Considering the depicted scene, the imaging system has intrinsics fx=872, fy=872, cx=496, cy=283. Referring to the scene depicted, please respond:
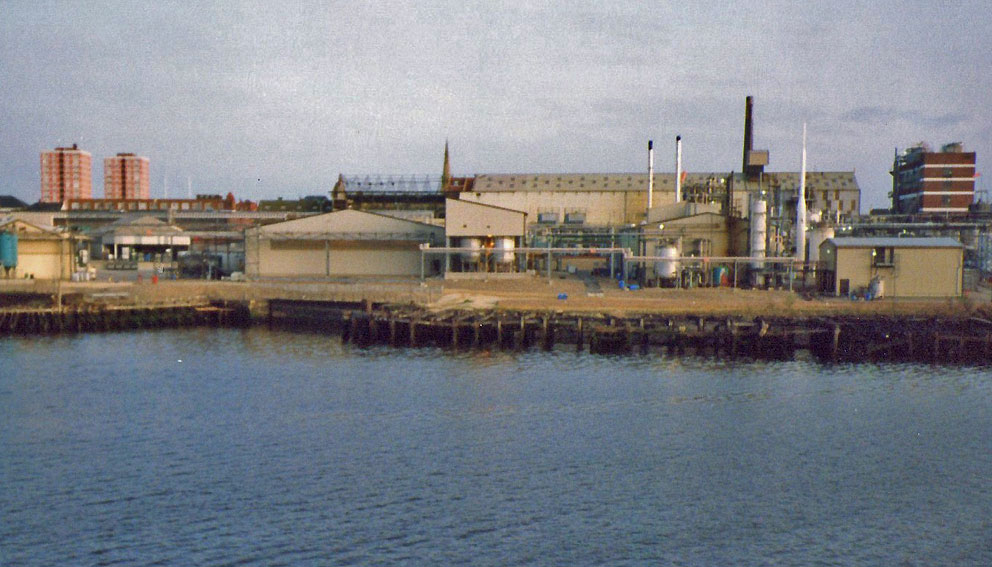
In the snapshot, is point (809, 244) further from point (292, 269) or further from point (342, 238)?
point (292, 269)

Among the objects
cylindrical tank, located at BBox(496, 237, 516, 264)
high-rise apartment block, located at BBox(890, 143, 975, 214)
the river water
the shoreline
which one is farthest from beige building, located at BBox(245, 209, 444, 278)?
high-rise apartment block, located at BBox(890, 143, 975, 214)

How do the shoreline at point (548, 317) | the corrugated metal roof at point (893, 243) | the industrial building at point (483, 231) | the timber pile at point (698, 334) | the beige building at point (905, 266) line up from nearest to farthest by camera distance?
the timber pile at point (698, 334) < the shoreline at point (548, 317) < the beige building at point (905, 266) < the corrugated metal roof at point (893, 243) < the industrial building at point (483, 231)

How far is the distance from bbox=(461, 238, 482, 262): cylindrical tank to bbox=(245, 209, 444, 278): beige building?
15.6ft

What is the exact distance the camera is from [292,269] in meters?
74.4

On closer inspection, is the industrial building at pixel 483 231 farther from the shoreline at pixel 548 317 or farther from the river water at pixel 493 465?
the river water at pixel 493 465

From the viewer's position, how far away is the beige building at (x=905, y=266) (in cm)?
5538

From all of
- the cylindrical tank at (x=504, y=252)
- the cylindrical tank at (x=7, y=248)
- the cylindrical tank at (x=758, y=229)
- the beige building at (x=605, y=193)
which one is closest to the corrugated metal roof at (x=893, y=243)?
the cylindrical tank at (x=758, y=229)

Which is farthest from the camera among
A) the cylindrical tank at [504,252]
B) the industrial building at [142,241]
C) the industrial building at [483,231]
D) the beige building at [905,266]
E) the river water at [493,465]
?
the industrial building at [142,241]

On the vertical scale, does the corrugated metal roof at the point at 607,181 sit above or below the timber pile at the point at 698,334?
above

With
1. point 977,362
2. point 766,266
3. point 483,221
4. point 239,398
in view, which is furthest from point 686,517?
point 483,221

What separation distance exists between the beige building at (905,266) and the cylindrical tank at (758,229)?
21.9 feet

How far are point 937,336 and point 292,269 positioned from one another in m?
49.7

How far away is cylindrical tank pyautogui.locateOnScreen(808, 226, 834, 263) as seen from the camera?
60.4m

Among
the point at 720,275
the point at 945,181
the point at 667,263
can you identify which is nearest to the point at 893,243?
the point at 720,275
